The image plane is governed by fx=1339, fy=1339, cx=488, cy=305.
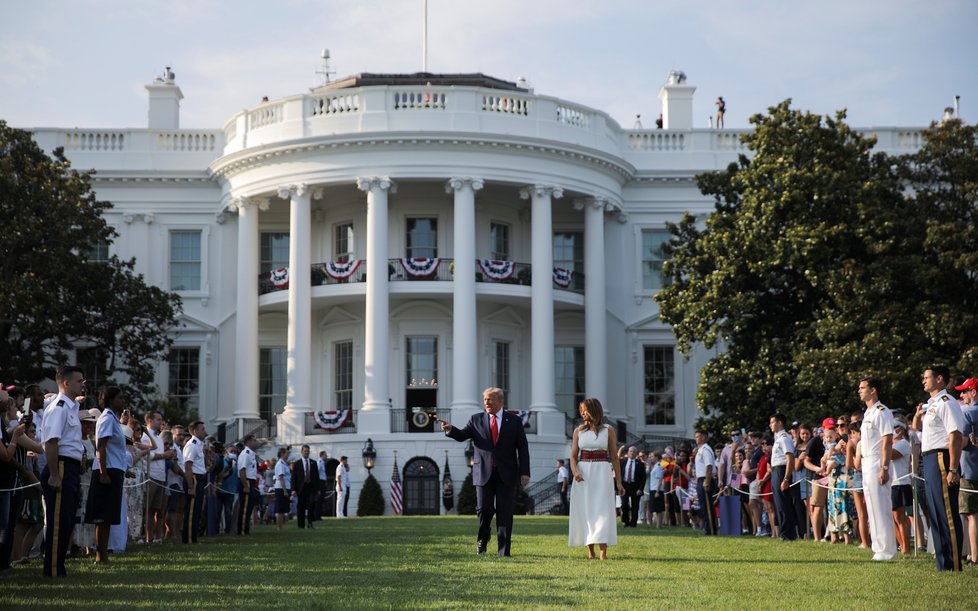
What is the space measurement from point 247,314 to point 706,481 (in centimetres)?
2303

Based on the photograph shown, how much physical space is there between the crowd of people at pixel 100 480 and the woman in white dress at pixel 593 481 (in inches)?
192

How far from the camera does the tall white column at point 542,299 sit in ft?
134

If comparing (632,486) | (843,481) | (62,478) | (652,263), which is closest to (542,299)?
(652,263)

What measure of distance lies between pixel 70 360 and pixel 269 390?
652 centimetres

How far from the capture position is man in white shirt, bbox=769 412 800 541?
19312mm

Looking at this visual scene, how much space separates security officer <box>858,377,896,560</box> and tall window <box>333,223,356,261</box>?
97.3 ft

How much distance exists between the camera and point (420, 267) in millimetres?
41031

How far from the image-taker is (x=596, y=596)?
10469mm

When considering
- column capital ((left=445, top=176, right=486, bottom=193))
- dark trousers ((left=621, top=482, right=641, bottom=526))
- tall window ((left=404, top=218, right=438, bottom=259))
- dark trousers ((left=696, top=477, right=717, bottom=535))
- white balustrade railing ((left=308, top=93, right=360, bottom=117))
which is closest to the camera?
dark trousers ((left=696, top=477, right=717, bottom=535))

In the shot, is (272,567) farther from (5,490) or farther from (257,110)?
(257,110)

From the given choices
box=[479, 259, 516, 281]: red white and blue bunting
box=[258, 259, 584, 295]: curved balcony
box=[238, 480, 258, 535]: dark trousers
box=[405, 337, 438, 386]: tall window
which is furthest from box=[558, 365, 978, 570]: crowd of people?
box=[405, 337, 438, 386]: tall window

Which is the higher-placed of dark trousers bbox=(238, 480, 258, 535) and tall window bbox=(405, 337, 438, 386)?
tall window bbox=(405, 337, 438, 386)

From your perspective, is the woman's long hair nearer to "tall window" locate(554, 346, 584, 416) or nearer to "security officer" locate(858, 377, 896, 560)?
"security officer" locate(858, 377, 896, 560)

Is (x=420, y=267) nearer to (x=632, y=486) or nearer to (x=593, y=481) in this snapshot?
(x=632, y=486)
